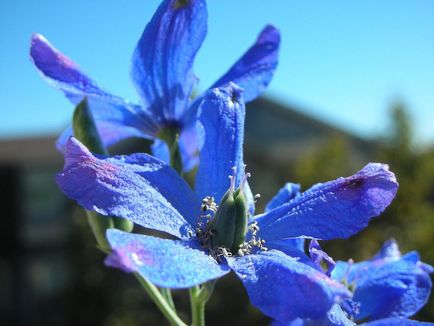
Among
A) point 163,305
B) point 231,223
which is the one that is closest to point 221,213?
point 231,223

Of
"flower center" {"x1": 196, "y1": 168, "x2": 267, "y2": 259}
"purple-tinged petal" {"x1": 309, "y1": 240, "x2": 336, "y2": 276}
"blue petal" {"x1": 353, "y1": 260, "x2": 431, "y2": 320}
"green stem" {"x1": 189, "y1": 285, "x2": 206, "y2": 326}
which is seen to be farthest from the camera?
"blue petal" {"x1": 353, "y1": 260, "x2": 431, "y2": 320}

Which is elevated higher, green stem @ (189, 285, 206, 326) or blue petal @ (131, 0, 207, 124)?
blue petal @ (131, 0, 207, 124)

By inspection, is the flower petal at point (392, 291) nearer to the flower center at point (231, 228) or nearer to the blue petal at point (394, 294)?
the blue petal at point (394, 294)

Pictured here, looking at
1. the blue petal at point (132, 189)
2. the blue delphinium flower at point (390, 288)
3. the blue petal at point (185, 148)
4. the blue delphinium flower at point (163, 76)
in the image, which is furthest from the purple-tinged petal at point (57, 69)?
the blue delphinium flower at point (390, 288)

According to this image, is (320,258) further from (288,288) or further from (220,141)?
(220,141)

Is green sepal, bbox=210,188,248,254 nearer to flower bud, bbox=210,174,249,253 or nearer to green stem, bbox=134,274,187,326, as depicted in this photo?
flower bud, bbox=210,174,249,253

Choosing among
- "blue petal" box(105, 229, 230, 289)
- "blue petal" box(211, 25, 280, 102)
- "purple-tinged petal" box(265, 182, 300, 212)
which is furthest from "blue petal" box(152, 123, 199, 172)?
"blue petal" box(105, 229, 230, 289)

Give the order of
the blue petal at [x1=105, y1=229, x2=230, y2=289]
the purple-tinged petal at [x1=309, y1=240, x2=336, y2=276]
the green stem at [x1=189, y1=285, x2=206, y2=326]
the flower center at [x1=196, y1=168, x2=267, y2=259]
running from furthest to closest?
the green stem at [x1=189, y1=285, x2=206, y2=326], the flower center at [x1=196, y1=168, x2=267, y2=259], the purple-tinged petal at [x1=309, y1=240, x2=336, y2=276], the blue petal at [x1=105, y1=229, x2=230, y2=289]
